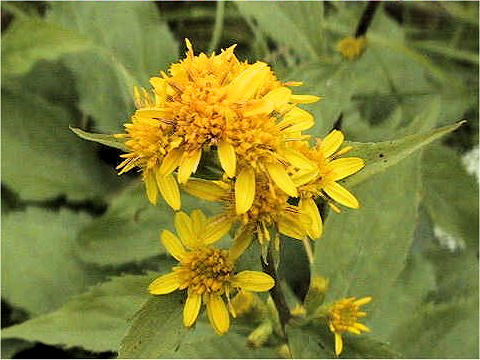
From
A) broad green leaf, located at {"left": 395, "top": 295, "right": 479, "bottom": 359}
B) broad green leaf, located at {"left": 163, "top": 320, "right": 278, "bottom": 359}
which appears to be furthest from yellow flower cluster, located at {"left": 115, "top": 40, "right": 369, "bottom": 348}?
broad green leaf, located at {"left": 395, "top": 295, "right": 479, "bottom": 359}

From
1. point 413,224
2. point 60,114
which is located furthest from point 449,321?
point 60,114

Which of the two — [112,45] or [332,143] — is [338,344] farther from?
[112,45]

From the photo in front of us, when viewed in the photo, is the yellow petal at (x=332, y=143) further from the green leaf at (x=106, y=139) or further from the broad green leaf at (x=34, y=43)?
the broad green leaf at (x=34, y=43)

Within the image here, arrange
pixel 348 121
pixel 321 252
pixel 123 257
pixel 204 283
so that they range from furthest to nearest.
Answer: pixel 348 121, pixel 123 257, pixel 321 252, pixel 204 283

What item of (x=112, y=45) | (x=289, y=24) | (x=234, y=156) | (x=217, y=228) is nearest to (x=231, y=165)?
(x=234, y=156)

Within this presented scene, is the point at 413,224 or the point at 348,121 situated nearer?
the point at 413,224

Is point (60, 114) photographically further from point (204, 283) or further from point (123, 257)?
point (204, 283)

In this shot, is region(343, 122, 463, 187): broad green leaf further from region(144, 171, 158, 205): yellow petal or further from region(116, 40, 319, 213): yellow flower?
region(144, 171, 158, 205): yellow petal
